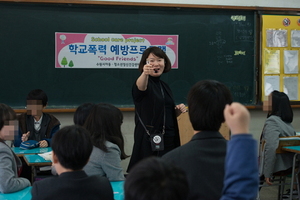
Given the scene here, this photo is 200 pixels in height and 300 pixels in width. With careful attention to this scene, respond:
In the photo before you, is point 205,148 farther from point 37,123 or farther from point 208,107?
point 37,123

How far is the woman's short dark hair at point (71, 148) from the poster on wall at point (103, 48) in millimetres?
3112

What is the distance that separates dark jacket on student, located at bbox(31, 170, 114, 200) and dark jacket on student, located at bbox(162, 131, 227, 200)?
1.30ft

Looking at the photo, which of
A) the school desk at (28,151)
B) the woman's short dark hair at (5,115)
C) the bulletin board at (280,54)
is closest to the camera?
the woman's short dark hair at (5,115)

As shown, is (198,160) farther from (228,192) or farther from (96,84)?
(96,84)

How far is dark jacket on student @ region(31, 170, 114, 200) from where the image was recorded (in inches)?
57.4

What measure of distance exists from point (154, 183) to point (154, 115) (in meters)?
1.97

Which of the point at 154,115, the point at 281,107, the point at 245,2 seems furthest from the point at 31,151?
the point at 245,2

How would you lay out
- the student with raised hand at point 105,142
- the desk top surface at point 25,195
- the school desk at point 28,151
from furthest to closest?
the school desk at point 28,151 → the student with raised hand at point 105,142 → the desk top surface at point 25,195

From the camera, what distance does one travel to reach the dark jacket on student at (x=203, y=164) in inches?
48.1

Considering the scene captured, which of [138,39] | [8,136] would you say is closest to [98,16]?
[138,39]

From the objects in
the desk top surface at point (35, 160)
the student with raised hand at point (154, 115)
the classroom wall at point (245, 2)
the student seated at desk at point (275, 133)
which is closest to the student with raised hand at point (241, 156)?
the student with raised hand at point (154, 115)

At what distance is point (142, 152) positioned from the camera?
110 inches

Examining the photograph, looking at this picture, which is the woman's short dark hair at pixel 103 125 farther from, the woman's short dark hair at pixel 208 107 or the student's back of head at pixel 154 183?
the student's back of head at pixel 154 183

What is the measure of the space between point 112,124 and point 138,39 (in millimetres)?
2623
